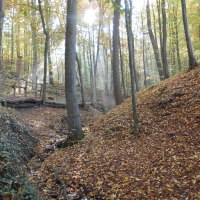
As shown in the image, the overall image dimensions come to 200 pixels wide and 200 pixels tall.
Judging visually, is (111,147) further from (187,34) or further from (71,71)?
(187,34)

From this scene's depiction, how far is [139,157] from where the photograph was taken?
23.0ft

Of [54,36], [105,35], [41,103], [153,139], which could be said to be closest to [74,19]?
[153,139]

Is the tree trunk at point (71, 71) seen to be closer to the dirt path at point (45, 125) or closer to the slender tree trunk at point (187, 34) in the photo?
the dirt path at point (45, 125)

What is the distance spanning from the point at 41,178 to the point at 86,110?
13.2 meters

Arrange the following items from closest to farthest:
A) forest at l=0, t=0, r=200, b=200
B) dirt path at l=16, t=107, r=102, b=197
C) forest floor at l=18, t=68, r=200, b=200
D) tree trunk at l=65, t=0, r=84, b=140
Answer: forest at l=0, t=0, r=200, b=200 < forest floor at l=18, t=68, r=200, b=200 < dirt path at l=16, t=107, r=102, b=197 < tree trunk at l=65, t=0, r=84, b=140

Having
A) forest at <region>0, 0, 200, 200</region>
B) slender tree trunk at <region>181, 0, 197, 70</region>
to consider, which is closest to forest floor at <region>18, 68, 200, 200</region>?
forest at <region>0, 0, 200, 200</region>

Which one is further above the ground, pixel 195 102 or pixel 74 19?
pixel 74 19

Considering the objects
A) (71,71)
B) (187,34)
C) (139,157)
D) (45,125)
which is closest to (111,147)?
(139,157)

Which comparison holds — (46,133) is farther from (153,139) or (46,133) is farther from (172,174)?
(172,174)

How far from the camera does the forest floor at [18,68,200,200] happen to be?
5.50 m

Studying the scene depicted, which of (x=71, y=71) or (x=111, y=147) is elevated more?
(x=71, y=71)

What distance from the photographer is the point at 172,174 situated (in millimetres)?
5680

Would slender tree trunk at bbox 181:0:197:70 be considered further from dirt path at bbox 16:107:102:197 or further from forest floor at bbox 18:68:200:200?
dirt path at bbox 16:107:102:197

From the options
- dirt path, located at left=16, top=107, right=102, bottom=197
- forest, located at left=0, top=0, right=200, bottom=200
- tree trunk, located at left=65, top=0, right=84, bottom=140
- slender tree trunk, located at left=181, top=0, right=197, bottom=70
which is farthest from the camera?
slender tree trunk, located at left=181, top=0, right=197, bottom=70
